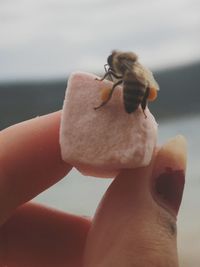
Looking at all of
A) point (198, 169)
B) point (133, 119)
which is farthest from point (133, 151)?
point (198, 169)

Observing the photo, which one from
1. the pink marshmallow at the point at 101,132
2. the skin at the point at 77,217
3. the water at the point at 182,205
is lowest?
the water at the point at 182,205

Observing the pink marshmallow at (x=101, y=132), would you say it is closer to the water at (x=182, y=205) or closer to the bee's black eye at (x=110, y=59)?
the bee's black eye at (x=110, y=59)

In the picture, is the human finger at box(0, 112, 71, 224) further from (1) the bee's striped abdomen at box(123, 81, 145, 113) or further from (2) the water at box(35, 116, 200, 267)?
(2) the water at box(35, 116, 200, 267)

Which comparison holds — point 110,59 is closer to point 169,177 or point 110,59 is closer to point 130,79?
point 130,79

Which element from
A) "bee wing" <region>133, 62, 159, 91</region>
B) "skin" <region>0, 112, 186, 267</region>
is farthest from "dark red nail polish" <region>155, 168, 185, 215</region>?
"bee wing" <region>133, 62, 159, 91</region>

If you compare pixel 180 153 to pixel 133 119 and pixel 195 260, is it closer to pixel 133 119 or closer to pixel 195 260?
pixel 133 119

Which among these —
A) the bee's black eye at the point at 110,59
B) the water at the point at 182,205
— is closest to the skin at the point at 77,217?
the bee's black eye at the point at 110,59

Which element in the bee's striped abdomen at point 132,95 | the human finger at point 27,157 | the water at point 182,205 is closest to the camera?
the bee's striped abdomen at point 132,95

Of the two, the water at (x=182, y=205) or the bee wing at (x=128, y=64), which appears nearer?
the bee wing at (x=128, y=64)
